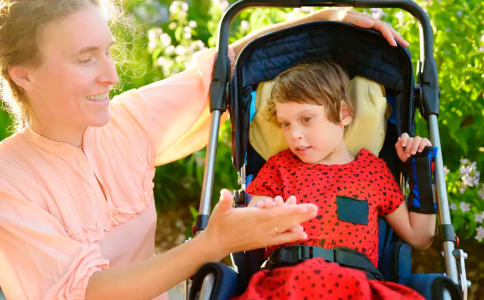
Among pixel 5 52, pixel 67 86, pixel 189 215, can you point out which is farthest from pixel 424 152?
pixel 189 215

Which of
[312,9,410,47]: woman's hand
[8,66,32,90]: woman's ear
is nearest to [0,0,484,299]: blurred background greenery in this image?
[312,9,410,47]: woman's hand

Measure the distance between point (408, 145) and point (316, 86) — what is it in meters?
0.39

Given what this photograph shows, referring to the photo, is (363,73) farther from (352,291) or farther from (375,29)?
(352,291)

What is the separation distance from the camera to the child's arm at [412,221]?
230cm

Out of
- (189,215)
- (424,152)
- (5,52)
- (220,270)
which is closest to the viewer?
(220,270)

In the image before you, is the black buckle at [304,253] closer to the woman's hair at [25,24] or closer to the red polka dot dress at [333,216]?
the red polka dot dress at [333,216]

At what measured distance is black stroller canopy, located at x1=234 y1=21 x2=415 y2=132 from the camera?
2.52 metres

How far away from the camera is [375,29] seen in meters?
2.51

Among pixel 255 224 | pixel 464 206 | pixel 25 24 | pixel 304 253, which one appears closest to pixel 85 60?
pixel 25 24

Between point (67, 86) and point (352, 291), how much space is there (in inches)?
41.7

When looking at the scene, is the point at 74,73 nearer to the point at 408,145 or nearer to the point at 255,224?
the point at 255,224

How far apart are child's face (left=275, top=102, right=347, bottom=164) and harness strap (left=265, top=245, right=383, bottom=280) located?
41 centimetres

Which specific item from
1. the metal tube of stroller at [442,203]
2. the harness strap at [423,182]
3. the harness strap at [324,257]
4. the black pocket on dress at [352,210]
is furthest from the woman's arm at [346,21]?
the harness strap at [324,257]

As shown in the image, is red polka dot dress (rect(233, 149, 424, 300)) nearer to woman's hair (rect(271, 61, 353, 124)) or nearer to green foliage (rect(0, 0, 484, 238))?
woman's hair (rect(271, 61, 353, 124))
